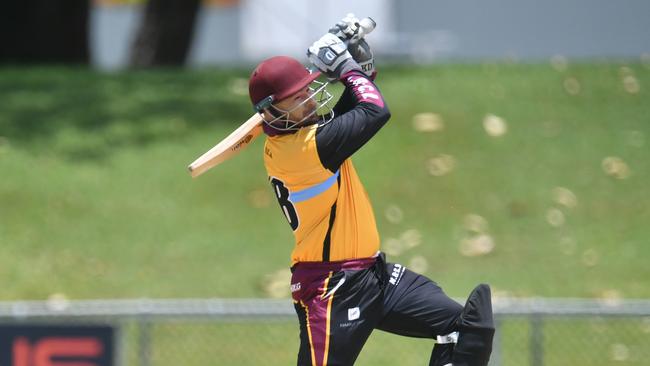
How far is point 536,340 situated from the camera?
7.74m

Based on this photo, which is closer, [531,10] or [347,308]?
[347,308]

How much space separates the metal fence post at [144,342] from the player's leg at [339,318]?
8.03 ft

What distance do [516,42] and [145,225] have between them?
11965 mm

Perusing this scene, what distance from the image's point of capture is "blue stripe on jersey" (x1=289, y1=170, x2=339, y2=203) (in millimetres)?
5555

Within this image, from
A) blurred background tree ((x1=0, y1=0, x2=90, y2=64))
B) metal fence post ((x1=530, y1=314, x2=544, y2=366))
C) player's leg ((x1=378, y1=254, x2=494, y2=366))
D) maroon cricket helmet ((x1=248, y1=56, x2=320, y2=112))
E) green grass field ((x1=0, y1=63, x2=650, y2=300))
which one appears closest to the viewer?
maroon cricket helmet ((x1=248, y1=56, x2=320, y2=112))

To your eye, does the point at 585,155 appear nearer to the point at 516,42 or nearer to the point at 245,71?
the point at 245,71

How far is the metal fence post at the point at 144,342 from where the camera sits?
783 cm

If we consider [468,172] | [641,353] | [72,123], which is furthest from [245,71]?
[641,353]

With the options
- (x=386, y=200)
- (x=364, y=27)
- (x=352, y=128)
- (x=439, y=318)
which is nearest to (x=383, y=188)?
(x=386, y=200)

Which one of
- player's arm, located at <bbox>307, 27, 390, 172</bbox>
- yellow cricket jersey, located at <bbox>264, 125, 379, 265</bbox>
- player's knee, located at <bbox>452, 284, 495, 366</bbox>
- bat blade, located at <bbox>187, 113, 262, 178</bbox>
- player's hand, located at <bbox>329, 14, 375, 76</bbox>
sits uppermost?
player's hand, located at <bbox>329, 14, 375, 76</bbox>

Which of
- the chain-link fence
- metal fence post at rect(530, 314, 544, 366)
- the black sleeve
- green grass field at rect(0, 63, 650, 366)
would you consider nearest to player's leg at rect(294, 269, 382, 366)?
the black sleeve

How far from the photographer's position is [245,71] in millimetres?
15977

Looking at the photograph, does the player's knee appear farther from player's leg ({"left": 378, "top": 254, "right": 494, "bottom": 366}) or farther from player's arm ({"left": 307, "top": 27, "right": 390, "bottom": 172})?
player's arm ({"left": 307, "top": 27, "right": 390, "bottom": 172})

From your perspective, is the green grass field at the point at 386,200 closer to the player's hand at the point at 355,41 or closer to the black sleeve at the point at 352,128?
the player's hand at the point at 355,41
